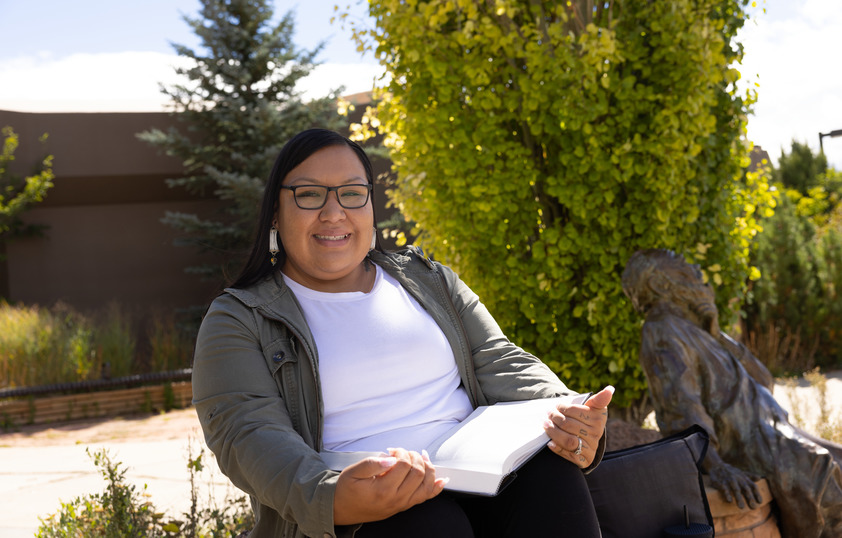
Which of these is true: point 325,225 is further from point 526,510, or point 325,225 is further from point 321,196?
point 526,510

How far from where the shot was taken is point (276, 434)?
144cm

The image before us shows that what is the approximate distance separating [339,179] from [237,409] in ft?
2.14

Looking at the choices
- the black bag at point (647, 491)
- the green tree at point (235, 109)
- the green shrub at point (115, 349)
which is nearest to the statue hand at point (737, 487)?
the black bag at point (647, 491)

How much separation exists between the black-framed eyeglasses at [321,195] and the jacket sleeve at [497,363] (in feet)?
1.20

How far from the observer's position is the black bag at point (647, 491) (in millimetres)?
2045

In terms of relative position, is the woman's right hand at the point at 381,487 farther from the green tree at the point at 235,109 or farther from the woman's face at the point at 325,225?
the green tree at the point at 235,109

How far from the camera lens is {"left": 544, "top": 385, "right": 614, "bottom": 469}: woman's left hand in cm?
153

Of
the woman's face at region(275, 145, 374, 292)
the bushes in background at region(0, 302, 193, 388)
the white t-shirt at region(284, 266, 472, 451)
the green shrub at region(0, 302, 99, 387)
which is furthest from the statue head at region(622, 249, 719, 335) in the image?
the green shrub at region(0, 302, 99, 387)

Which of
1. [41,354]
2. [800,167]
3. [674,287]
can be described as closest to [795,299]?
[674,287]

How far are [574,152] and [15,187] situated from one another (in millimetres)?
9948

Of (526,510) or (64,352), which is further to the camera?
(64,352)

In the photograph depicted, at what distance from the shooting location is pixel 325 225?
183 cm

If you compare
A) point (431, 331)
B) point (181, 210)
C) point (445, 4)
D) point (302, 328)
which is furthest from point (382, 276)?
point (181, 210)

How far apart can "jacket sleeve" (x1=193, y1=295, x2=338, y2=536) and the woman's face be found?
25cm
